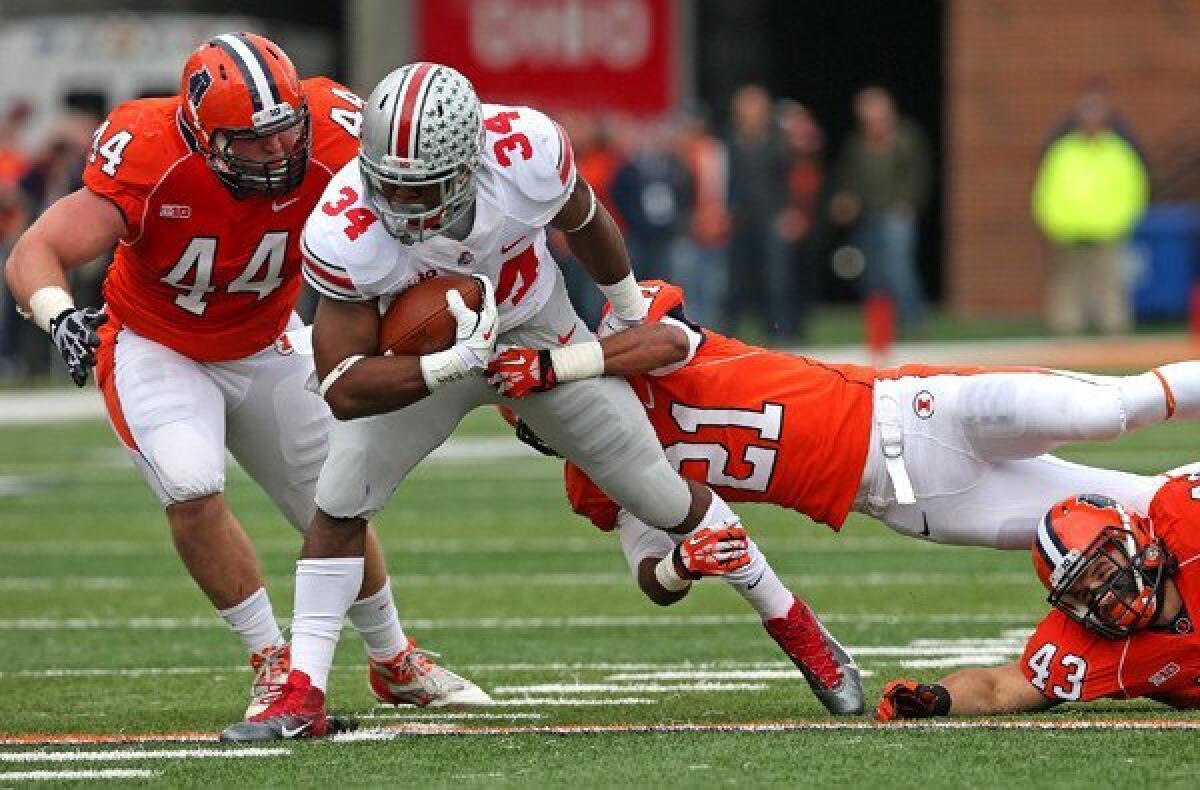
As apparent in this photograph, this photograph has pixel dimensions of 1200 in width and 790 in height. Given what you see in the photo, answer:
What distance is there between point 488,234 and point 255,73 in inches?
30.8

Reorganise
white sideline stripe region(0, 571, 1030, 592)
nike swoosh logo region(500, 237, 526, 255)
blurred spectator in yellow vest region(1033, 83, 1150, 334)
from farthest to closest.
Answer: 1. blurred spectator in yellow vest region(1033, 83, 1150, 334)
2. white sideline stripe region(0, 571, 1030, 592)
3. nike swoosh logo region(500, 237, 526, 255)

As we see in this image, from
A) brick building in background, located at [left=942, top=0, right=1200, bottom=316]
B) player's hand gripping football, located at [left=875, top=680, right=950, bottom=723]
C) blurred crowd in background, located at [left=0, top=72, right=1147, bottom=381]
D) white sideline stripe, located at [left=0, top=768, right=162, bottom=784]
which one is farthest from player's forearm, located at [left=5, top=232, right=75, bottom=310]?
brick building in background, located at [left=942, top=0, right=1200, bottom=316]

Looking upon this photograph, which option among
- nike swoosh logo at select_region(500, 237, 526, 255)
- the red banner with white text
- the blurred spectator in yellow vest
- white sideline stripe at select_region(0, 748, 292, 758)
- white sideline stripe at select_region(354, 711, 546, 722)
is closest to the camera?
white sideline stripe at select_region(0, 748, 292, 758)

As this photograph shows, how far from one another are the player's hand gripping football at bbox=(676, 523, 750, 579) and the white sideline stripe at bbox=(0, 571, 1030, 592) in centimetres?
281

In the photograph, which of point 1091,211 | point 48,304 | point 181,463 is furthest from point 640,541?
point 1091,211

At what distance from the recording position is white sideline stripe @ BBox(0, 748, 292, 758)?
571cm

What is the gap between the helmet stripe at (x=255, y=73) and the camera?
6.27 m

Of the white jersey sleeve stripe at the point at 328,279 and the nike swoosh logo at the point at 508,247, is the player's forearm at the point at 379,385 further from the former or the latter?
the nike swoosh logo at the point at 508,247

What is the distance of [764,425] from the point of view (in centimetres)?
634

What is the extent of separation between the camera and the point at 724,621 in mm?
8312

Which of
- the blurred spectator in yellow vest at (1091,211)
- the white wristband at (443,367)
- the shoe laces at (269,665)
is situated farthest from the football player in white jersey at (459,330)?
the blurred spectator in yellow vest at (1091,211)

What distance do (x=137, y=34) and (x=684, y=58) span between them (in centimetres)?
469

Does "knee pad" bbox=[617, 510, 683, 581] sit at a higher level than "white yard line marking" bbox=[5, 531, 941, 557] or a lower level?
higher

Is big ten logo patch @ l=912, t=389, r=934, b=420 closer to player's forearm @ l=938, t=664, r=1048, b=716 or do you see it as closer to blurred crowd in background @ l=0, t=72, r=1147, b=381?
player's forearm @ l=938, t=664, r=1048, b=716
